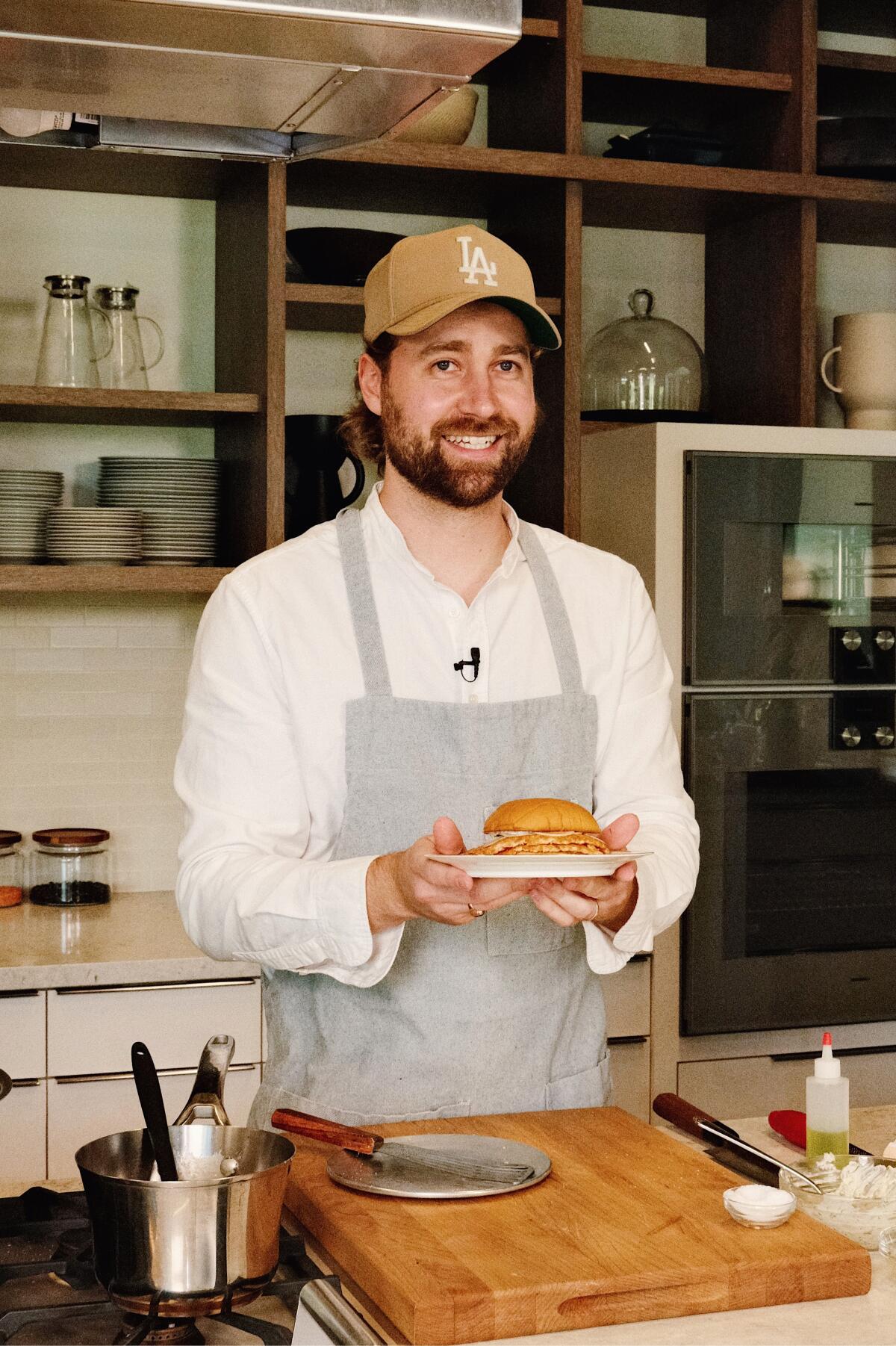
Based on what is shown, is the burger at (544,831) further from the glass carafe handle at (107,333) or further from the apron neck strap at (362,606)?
the glass carafe handle at (107,333)

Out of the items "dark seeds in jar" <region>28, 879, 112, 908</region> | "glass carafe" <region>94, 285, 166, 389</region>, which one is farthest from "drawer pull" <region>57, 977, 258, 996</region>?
"glass carafe" <region>94, 285, 166, 389</region>

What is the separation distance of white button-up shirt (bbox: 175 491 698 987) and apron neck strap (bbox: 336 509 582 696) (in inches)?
0.5

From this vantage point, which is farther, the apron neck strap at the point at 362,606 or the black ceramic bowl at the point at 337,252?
the black ceramic bowl at the point at 337,252

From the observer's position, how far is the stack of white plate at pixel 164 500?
3.01 meters

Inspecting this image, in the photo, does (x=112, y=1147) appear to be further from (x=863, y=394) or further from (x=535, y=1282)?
(x=863, y=394)

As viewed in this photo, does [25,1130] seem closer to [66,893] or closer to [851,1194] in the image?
[66,893]

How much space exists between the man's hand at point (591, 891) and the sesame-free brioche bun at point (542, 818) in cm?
3

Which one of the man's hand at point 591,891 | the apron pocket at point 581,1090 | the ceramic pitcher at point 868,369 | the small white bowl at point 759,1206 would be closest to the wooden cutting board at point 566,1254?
the small white bowl at point 759,1206

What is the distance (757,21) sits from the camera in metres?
3.36

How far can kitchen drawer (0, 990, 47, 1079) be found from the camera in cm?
263

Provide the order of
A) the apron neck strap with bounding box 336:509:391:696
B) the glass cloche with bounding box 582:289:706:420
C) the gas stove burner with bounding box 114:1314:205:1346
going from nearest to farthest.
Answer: the gas stove burner with bounding box 114:1314:205:1346 → the apron neck strap with bounding box 336:509:391:696 → the glass cloche with bounding box 582:289:706:420

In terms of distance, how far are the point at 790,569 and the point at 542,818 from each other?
160cm

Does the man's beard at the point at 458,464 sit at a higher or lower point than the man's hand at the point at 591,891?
higher

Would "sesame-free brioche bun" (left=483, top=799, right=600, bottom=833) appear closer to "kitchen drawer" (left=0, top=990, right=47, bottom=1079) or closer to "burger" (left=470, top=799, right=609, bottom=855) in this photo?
"burger" (left=470, top=799, right=609, bottom=855)
